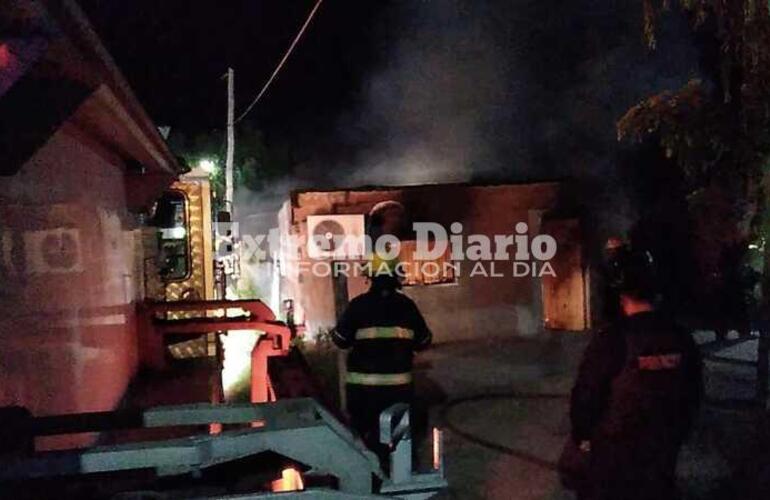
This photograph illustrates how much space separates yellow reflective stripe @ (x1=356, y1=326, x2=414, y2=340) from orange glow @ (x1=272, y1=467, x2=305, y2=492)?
2.49m

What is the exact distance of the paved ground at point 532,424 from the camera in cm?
680

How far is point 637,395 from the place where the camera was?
13.0 ft

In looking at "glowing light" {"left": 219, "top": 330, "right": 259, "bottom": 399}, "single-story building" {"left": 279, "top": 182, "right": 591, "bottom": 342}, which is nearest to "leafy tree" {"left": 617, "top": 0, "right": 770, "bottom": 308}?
"glowing light" {"left": 219, "top": 330, "right": 259, "bottom": 399}

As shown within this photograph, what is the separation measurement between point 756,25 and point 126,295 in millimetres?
5609

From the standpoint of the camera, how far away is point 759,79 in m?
7.91

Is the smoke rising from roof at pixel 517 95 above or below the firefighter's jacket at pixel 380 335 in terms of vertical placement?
above

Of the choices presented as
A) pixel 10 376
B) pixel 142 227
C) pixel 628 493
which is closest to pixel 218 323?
pixel 142 227

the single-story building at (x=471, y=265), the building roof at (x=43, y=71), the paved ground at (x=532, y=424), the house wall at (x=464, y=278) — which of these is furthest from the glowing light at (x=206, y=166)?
the building roof at (x=43, y=71)

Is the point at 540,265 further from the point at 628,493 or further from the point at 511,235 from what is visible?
the point at 628,493

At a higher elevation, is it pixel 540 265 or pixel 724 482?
pixel 540 265

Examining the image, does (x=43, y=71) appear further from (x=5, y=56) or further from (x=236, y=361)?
(x=236, y=361)

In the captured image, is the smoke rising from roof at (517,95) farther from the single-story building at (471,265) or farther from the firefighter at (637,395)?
the firefighter at (637,395)

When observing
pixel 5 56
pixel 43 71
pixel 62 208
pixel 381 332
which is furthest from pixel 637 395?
pixel 5 56

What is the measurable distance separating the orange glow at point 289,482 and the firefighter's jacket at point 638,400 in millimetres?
1906
